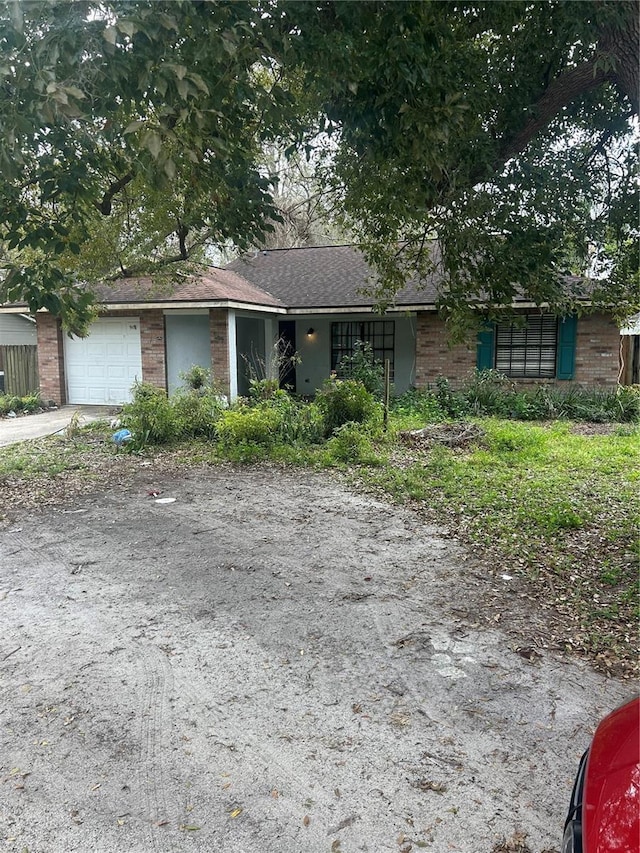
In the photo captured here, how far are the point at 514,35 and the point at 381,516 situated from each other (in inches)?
180

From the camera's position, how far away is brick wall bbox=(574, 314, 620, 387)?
14.3m

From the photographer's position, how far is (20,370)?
54.5ft

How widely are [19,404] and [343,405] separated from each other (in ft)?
29.6

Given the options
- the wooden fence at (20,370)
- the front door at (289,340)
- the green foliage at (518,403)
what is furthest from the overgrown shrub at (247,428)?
the wooden fence at (20,370)

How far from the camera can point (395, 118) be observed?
172 inches

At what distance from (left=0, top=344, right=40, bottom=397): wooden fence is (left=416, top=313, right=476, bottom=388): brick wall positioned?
10181 millimetres

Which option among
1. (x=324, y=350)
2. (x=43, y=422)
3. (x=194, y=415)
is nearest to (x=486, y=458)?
(x=194, y=415)

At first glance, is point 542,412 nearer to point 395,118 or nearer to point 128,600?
point 395,118

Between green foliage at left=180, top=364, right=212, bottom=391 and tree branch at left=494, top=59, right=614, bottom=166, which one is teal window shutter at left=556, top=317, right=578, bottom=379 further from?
tree branch at left=494, top=59, right=614, bottom=166

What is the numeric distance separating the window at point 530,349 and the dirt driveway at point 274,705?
1065cm

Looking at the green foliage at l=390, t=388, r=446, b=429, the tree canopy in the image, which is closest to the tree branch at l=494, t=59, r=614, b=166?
the tree canopy

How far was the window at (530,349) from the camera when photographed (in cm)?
1484

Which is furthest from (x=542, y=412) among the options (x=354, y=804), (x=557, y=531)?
(x=354, y=804)

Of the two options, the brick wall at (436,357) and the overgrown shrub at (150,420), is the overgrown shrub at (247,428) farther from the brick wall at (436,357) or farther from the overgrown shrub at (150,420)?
the brick wall at (436,357)
